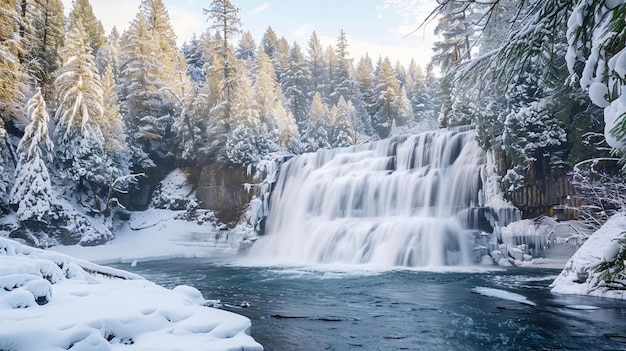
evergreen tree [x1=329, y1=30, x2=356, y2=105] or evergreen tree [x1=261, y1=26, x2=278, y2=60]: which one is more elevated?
evergreen tree [x1=261, y1=26, x2=278, y2=60]

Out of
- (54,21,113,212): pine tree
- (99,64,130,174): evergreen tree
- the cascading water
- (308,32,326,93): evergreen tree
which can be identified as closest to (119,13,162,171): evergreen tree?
(99,64,130,174): evergreen tree

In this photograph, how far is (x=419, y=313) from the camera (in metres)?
8.07

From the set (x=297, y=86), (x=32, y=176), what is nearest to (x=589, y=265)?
(x=32, y=176)

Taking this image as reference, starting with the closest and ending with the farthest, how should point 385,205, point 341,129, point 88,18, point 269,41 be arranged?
point 385,205 < point 341,129 < point 88,18 < point 269,41

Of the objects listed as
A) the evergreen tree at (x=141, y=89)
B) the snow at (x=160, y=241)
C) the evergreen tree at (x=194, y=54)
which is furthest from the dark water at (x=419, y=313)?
the evergreen tree at (x=194, y=54)

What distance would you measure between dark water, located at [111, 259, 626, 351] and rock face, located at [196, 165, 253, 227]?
1495 centimetres

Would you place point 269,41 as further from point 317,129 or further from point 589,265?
point 589,265

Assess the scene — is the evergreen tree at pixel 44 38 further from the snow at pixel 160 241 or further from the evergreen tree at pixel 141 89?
the snow at pixel 160 241

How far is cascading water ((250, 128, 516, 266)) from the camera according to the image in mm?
16391

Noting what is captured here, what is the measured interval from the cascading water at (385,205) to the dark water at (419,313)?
3.02 m

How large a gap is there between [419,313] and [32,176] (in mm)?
22773

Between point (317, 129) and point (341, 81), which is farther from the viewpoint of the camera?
point (341, 81)

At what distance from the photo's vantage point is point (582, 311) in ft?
24.3

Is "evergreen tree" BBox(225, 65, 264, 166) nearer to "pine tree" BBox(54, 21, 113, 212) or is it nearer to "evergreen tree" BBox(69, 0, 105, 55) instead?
"pine tree" BBox(54, 21, 113, 212)
